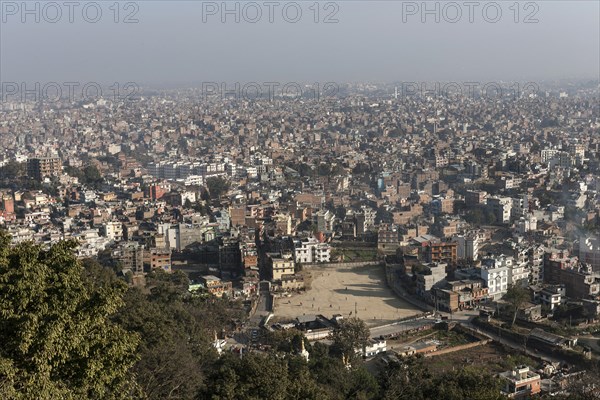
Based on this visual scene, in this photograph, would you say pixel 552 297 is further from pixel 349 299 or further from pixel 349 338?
pixel 349 338

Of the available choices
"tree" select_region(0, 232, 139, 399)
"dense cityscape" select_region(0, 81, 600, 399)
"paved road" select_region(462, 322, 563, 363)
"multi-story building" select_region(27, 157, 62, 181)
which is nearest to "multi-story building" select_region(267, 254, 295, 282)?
"dense cityscape" select_region(0, 81, 600, 399)

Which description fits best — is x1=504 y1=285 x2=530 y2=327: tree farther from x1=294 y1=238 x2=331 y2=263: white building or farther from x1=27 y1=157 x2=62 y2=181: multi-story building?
x1=27 y1=157 x2=62 y2=181: multi-story building

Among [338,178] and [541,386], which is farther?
[338,178]

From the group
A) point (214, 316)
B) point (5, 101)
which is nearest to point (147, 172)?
point (214, 316)

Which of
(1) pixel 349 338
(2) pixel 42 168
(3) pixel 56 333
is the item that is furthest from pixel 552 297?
(2) pixel 42 168

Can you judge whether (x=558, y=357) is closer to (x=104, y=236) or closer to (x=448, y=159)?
(x=104, y=236)
